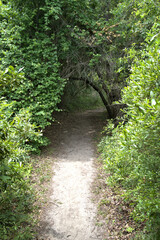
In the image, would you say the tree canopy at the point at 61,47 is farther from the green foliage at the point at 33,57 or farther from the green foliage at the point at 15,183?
the green foliage at the point at 15,183

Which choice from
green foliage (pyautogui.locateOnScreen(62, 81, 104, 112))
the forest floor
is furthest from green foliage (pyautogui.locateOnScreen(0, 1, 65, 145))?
green foliage (pyautogui.locateOnScreen(62, 81, 104, 112))

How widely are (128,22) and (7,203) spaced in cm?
789

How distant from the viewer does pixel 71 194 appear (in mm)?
5789

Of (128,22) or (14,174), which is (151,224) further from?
(128,22)

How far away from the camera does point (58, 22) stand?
8844 mm

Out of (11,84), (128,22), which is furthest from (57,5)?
(11,84)

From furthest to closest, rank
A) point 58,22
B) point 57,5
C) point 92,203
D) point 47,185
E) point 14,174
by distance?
point 58,22, point 57,5, point 47,185, point 92,203, point 14,174

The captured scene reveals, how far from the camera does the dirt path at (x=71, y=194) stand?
14.6 feet

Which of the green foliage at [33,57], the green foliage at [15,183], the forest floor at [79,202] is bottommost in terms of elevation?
the forest floor at [79,202]

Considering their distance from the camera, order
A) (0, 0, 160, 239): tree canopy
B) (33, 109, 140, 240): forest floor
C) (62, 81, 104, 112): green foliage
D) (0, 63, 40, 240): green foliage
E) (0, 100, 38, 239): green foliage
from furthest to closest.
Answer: (62, 81, 104, 112): green foliage → (0, 0, 160, 239): tree canopy → (33, 109, 140, 240): forest floor → (0, 100, 38, 239): green foliage → (0, 63, 40, 240): green foliage

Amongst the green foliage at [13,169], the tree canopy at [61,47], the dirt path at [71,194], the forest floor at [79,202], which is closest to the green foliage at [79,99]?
the tree canopy at [61,47]

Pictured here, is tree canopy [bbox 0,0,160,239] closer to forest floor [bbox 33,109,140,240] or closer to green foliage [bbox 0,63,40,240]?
green foliage [bbox 0,63,40,240]

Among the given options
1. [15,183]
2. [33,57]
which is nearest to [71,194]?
[15,183]

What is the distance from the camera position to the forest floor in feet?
14.4
